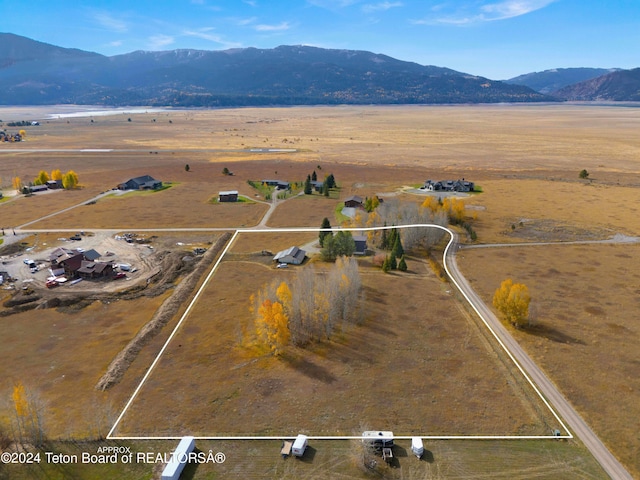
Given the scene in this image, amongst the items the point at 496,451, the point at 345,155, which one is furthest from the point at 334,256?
the point at 345,155

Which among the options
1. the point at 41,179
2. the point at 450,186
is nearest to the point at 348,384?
the point at 450,186

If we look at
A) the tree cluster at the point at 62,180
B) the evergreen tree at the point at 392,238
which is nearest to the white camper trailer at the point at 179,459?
the evergreen tree at the point at 392,238

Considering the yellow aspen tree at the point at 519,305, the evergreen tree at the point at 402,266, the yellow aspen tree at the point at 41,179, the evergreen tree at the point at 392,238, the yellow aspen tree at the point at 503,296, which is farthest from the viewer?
the yellow aspen tree at the point at 41,179

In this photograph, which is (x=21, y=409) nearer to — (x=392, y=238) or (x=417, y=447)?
(x=417, y=447)

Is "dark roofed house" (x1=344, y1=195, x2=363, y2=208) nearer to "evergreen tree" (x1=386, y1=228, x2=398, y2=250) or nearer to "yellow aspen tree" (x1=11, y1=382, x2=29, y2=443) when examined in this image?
"evergreen tree" (x1=386, y1=228, x2=398, y2=250)

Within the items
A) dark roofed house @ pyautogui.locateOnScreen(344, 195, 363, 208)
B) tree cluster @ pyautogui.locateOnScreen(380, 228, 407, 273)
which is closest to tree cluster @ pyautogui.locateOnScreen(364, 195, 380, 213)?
dark roofed house @ pyautogui.locateOnScreen(344, 195, 363, 208)

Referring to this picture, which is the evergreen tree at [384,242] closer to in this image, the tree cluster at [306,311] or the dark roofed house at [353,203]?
the tree cluster at [306,311]
